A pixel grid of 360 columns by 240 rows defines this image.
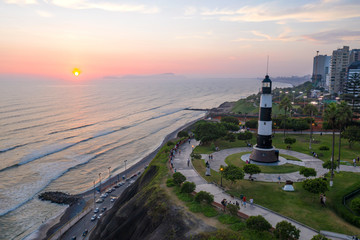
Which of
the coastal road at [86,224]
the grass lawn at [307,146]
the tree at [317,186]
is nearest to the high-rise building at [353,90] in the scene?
the grass lawn at [307,146]

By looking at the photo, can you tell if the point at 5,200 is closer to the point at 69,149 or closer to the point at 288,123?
the point at 69,149

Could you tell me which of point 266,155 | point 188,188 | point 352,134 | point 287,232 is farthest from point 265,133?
point 287,232

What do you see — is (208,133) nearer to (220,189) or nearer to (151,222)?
(220,189)

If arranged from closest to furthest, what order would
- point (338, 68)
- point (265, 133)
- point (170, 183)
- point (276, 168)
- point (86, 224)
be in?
point (170, 183) < point (276, 168) < point (86, 224) < point (265, 133) < point (338, 68)

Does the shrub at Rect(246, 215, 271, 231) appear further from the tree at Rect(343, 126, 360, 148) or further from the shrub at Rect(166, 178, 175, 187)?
the tree at Rect(343, 126, 360, 148)

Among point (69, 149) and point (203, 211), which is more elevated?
point (203, 211)

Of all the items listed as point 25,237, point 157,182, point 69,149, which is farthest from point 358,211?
point 69,149

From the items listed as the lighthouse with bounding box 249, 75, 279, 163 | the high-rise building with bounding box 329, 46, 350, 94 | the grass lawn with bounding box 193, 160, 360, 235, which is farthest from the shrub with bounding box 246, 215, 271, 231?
the high-rise building with bounding box 329, 46, 350, 94
